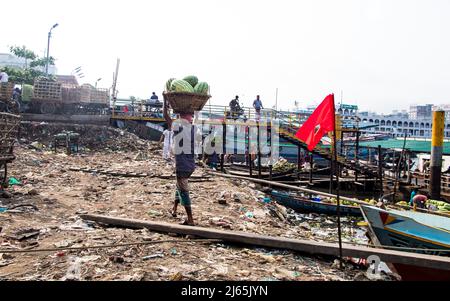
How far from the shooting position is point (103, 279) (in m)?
3.25

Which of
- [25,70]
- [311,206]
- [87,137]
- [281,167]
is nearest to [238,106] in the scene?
[281,167]

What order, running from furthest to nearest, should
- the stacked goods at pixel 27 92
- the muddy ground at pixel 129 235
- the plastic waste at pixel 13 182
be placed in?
1. the stacked goods at pixel 27 92
2. the plastic waste at pixel 13 182
3. the muddy ground at pixel 129 235

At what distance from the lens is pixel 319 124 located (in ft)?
14.8

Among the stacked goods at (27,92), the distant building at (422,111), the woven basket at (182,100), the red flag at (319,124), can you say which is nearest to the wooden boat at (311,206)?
the woven basket at (182,100)

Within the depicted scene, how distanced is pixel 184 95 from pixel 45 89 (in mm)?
16245

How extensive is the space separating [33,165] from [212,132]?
7.93 metres

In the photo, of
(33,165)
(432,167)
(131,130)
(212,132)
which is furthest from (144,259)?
(131,130)

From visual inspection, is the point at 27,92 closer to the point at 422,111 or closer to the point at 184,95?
the point at 184,95

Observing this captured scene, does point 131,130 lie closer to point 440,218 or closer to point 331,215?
point 331,215

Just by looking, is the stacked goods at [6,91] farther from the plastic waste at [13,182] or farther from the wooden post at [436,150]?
the wooden post at [436,150]

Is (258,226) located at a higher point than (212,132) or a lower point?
lower

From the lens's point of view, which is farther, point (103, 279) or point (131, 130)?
point (131, 130)

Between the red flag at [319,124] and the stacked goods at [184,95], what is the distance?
2.15m

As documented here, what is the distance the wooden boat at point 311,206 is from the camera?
12078 millimetres
